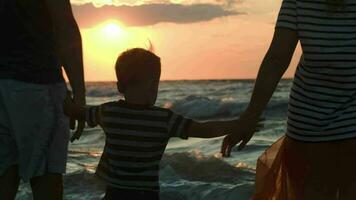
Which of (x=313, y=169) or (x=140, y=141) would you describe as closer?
(x=313, y=169)

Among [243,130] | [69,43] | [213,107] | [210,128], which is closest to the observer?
[243,130]

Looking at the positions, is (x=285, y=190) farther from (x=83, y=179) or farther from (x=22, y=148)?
(x=83, y=179)

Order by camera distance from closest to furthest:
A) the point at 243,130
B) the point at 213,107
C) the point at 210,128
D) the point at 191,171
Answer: the point at 243,130
the point at 210,128
the point at 191,171
the point at 213,107

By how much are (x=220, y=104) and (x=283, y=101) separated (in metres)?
2.61

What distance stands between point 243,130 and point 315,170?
1.26 feet

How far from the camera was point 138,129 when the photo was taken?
339 centimetres

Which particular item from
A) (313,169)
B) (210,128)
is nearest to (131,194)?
(210,128)

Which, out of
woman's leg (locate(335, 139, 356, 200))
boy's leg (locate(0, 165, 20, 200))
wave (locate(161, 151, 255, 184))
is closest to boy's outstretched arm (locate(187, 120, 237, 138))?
woman's leg (locate(335, 139, 356, 200))

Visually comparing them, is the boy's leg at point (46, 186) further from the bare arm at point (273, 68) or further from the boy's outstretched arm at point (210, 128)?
the bare arm at point (273, 68)

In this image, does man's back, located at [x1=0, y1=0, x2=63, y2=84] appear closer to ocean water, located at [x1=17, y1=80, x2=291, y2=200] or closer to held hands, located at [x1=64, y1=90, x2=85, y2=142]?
held hands, located at [x1=64, y1=90, x2=85, y2=142]

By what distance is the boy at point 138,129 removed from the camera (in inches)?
133

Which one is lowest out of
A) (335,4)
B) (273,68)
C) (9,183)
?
(9,183)

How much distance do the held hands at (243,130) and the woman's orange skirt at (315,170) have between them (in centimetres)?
19

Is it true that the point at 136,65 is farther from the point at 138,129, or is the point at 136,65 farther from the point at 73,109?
the point at 73,109
